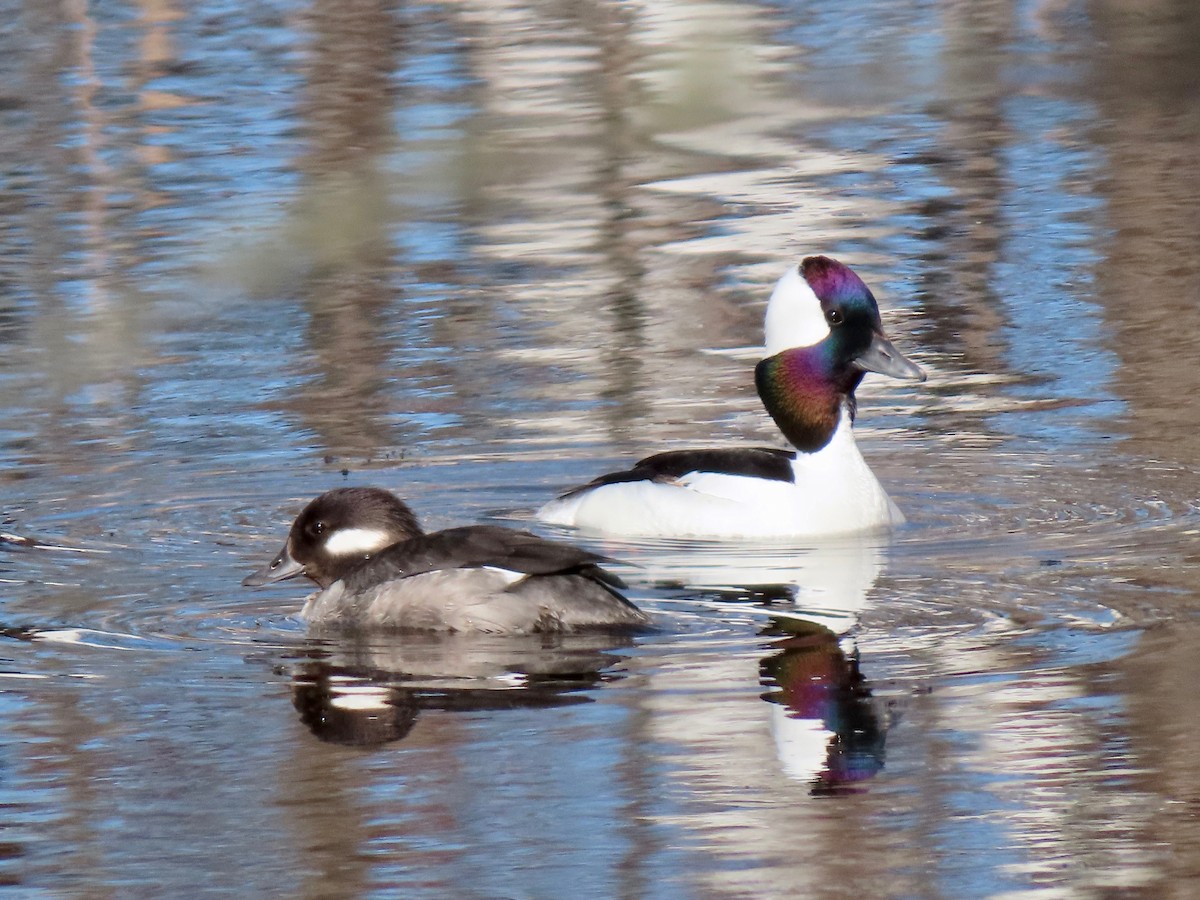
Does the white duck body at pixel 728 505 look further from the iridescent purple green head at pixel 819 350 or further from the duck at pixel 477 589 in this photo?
the duck at pixel 477 589

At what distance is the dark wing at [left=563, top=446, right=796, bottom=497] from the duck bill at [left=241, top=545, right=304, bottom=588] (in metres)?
1.66

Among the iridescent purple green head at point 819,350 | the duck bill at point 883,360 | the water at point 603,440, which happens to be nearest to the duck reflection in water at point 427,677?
the water at point 603,440

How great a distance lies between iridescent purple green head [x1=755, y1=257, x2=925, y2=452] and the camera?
1074 cm

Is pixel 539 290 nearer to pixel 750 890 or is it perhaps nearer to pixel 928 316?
pixel 928 316

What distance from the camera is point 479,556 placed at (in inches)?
322

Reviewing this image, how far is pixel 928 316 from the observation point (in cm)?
1327

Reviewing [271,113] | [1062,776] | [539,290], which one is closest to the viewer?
[1062,776]

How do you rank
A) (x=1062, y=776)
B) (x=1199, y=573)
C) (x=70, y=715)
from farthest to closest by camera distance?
(x=1199, y=573) → (x=70, y=715) → (x=1062, y=776)

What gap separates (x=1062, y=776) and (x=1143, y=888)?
0.88 meters

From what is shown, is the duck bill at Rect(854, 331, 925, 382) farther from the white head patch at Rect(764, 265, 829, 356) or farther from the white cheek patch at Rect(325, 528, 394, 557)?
the white cheek patch at Rect(325, 528, 394, 557)

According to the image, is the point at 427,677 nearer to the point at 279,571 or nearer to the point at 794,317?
the point at 279,571

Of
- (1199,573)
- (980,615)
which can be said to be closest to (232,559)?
(980,615)

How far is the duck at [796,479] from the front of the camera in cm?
1009

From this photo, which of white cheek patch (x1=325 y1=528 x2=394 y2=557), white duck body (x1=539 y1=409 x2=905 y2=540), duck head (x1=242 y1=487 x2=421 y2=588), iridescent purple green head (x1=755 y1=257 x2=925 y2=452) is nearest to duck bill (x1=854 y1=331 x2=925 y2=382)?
iridescent purple green head (x1=755 y1=257 x2=925 y2=452)
